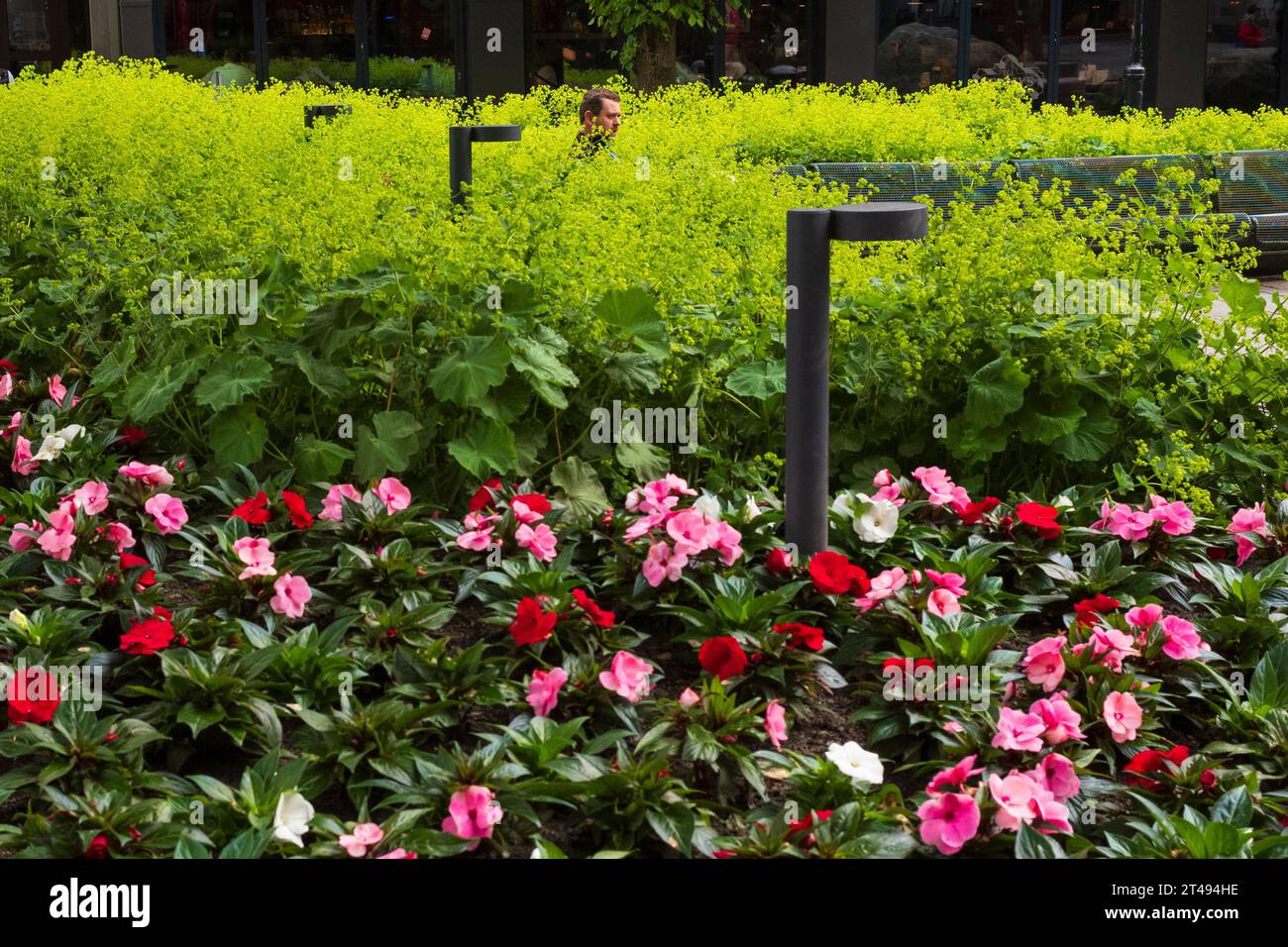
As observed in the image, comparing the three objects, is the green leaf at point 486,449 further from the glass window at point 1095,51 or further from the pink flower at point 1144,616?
the glass window at point 1095,51

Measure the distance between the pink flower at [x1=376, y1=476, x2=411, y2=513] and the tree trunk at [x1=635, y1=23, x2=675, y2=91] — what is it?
43.6ft

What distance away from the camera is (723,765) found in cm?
274

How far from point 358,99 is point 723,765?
9.87 metres

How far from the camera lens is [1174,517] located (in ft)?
11.9

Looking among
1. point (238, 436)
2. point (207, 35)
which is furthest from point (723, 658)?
point (207, 35)

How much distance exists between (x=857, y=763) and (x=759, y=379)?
1.75 metres

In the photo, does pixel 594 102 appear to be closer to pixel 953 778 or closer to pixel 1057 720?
pixel 1057 720

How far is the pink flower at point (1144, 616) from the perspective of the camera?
3.19 metres

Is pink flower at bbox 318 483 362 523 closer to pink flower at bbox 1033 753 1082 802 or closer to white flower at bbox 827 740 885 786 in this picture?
white flower at bbox 827 740 885 786

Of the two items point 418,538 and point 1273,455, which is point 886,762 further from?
point 1273,455

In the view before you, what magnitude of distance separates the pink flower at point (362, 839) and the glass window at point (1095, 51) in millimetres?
19560

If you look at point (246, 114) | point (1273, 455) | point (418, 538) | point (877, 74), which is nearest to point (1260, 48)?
point (877, 74)

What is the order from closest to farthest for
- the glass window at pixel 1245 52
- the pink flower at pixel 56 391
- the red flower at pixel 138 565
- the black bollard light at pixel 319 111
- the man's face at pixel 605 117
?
the red flower at pixel 138 565 < the pink flower at pixel 56 391 < the man's face at pixel 605 117 < the black bollard light at pixel 319 111 < the glass window at pixel 1245 52

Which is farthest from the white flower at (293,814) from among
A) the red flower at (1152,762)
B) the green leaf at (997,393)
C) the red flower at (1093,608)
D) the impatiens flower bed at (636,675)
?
the green leaf at (997,393)
